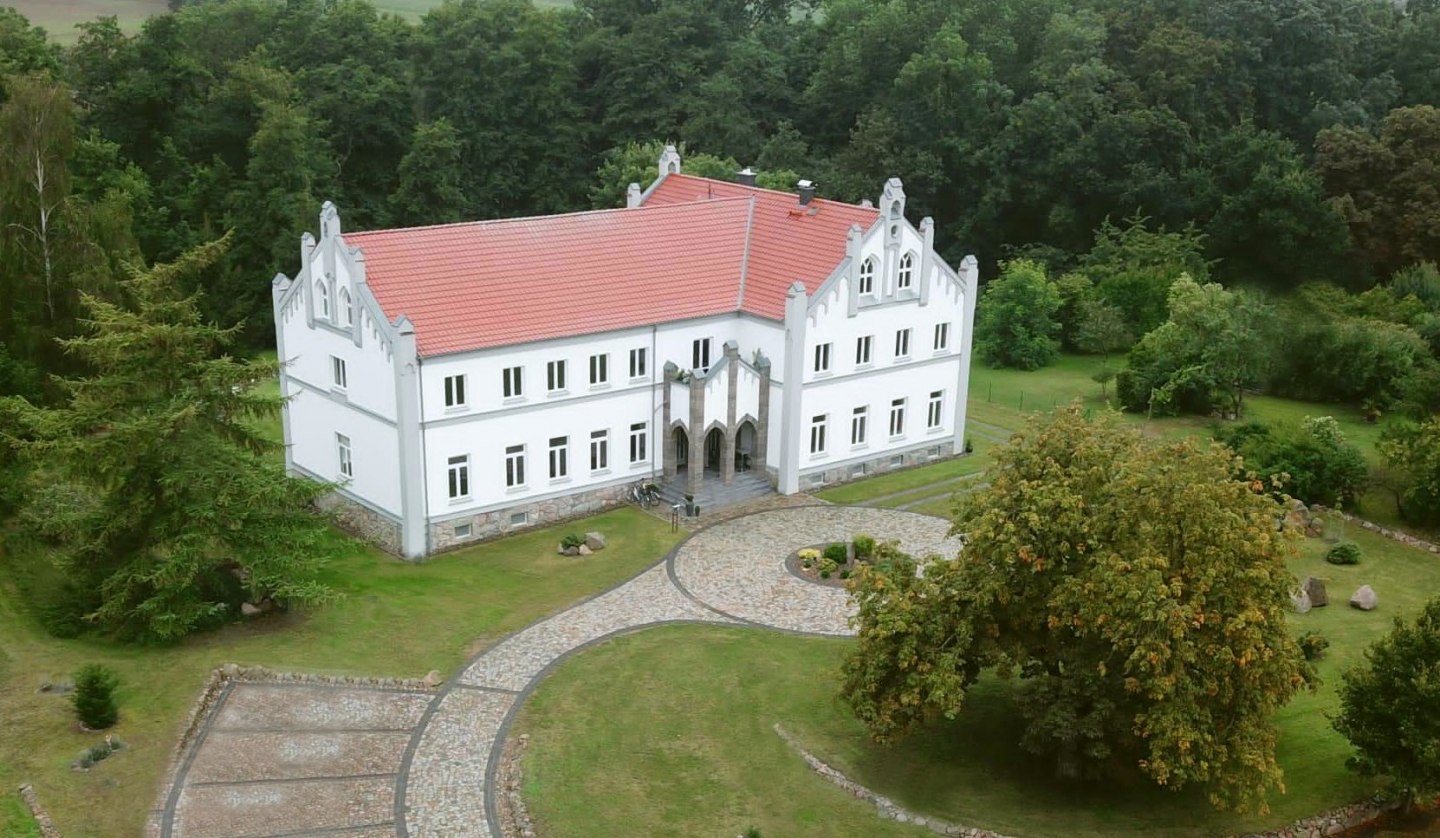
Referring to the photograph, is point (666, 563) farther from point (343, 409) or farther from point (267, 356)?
point (267, 356)

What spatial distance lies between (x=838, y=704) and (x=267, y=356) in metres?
50.5

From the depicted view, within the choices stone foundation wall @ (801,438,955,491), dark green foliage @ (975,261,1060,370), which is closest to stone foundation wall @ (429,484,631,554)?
stone foundation wall @ (801,438,955,491)

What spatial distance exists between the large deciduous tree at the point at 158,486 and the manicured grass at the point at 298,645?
153 cm

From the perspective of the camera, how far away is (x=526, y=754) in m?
35.4

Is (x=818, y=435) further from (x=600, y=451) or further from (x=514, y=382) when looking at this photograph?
(x=514, y=382)

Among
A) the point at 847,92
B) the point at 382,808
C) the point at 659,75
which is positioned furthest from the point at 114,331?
the point at 847,92

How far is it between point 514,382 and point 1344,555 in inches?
1261

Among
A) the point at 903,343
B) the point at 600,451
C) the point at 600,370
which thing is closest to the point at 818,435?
the point at 903,343

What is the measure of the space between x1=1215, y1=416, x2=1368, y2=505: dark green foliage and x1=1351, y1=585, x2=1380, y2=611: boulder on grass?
7905mm

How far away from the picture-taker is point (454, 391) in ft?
156

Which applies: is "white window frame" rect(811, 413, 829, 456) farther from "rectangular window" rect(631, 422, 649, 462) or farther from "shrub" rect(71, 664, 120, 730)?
"shrub" rect(71, 664, 120, 730)

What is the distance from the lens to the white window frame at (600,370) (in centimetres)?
5109

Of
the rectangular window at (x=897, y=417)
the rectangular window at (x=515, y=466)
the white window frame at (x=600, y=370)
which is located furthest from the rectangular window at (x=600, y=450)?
the rectangular window at (x=897, y=417)

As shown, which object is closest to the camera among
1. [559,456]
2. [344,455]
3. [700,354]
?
[344,455]
